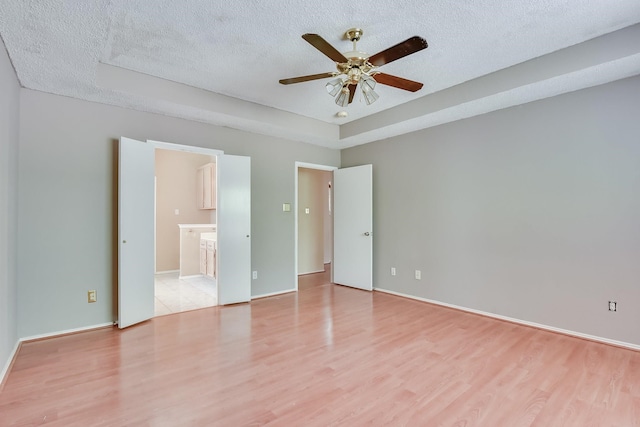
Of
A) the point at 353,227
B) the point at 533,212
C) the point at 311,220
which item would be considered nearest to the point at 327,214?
the point at 311,220

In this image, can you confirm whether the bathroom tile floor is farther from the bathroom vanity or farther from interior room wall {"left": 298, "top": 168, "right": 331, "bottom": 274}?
interior room wall {"left": 298, "top": 168, "right": 331, "bottom": 274}

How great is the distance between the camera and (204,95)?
347 cm

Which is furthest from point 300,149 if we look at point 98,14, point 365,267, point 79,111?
point 98,14

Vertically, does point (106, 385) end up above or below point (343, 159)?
below

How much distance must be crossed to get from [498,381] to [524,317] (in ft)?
4.81

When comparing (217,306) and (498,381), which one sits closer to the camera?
(498,381)

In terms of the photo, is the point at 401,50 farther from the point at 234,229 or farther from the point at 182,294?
the point at 182,294

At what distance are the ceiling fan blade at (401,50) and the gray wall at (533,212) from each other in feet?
6.81

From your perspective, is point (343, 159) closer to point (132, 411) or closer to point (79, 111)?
point (79, 111)

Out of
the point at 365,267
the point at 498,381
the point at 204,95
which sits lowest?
the point at 498,381

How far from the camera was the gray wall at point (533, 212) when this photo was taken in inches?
109

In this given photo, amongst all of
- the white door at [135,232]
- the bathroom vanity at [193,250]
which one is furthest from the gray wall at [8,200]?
the bathroom vanity at [193,250]

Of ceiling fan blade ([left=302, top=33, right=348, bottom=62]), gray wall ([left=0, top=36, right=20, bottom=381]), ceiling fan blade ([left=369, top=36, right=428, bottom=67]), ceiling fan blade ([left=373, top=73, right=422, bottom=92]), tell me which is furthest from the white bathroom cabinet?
ceiling fan blade ([left=369, top=36, right=428, bottom=67])

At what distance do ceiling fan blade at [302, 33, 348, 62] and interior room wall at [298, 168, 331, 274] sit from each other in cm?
414
